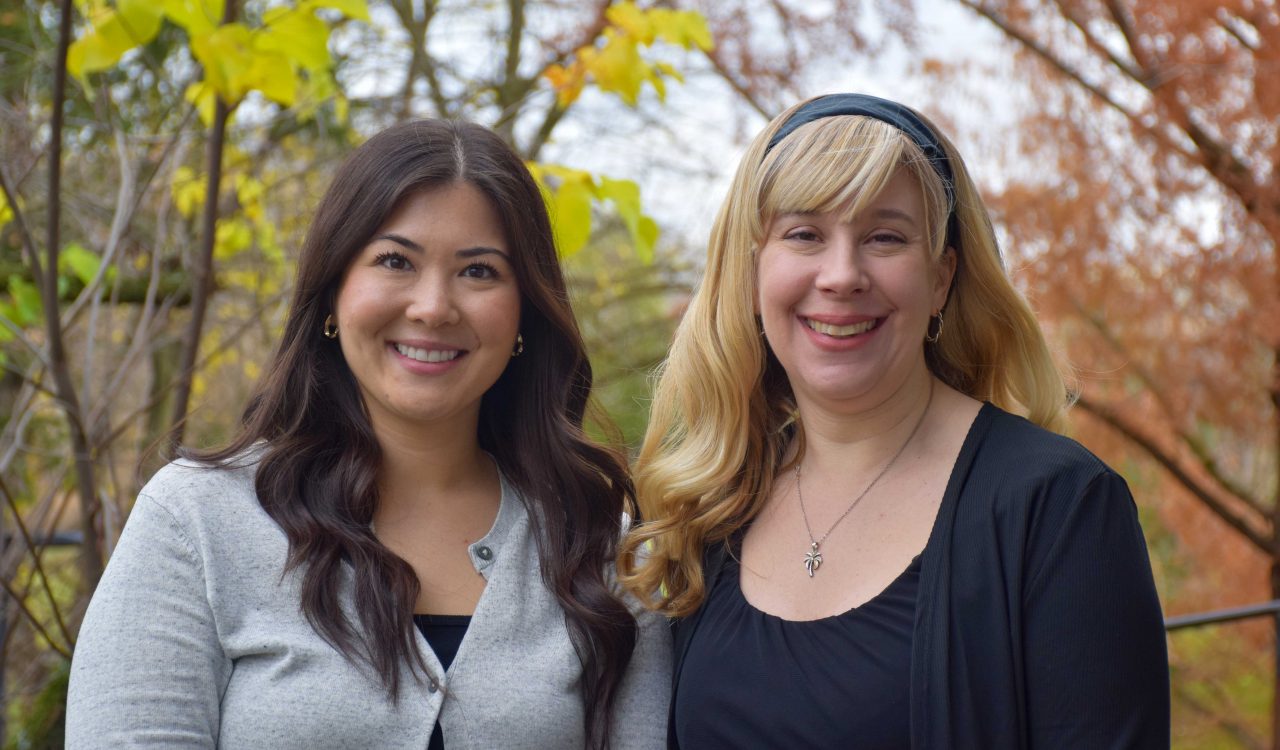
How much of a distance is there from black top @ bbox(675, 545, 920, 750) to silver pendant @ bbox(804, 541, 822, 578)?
0.11 metres

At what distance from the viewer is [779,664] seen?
6.97 ft

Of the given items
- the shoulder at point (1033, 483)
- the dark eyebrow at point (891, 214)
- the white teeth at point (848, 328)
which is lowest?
the shoulder at point (1033, 483)

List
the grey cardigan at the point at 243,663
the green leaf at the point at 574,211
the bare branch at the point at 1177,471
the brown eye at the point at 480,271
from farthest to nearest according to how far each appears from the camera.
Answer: the bare branch at the point at 1177,471 → the green leaf at the point at 574,211 → the brown eye at the point at 480,271 → the grey cardigan at the point at 243,663

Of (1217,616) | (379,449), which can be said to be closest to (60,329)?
(379,449)

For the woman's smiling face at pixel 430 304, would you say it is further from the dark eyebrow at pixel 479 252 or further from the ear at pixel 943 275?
the ear at pixel 943 275

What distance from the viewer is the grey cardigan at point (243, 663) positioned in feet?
6.48

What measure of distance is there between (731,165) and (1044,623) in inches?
81.5

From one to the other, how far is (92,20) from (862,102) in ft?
4.82

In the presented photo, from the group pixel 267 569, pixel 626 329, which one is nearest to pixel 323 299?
pixel 267 569

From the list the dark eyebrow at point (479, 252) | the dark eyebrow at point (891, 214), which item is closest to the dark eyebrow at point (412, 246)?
the dark eyebrow at point (479, 252)

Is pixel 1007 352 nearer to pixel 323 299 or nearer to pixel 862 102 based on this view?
pixel 862 102

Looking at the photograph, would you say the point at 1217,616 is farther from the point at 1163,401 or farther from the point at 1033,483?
the point at 1033,483

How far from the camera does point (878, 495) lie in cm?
229

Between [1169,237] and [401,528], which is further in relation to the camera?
[1169,237]
